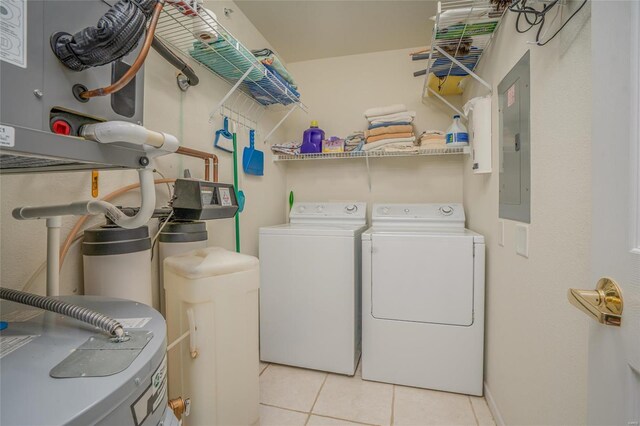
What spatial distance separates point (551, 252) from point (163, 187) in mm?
1696

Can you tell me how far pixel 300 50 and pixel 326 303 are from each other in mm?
2242

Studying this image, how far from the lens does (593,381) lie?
58cm

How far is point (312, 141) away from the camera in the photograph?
2.52 metres

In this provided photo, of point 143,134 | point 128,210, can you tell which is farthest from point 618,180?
point 128,210

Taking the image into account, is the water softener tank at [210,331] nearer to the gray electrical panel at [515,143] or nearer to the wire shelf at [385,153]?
the gray electrical panel at [515,143]

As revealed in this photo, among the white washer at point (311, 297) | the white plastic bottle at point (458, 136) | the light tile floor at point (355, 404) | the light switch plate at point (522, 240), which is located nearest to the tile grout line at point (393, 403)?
the light tile floor at point (355, 404)

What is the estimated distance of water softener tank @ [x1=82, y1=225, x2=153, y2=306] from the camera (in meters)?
0.98

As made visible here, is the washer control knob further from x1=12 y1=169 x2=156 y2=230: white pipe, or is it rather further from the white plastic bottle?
x1=12 y1=169 x2=156 y2=230: white pipe

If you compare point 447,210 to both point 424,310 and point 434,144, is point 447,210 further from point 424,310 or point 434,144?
point 424,310

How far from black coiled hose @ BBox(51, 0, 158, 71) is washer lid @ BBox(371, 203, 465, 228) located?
2.00 m

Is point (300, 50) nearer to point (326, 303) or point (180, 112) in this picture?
point (180, 112)

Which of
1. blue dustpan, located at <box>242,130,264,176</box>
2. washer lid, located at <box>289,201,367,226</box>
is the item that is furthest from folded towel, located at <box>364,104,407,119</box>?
blue dustpan, located at <box>242,130,264,176</box>

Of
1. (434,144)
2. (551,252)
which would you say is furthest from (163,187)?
(434,144)

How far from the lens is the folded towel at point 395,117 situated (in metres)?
2.24
